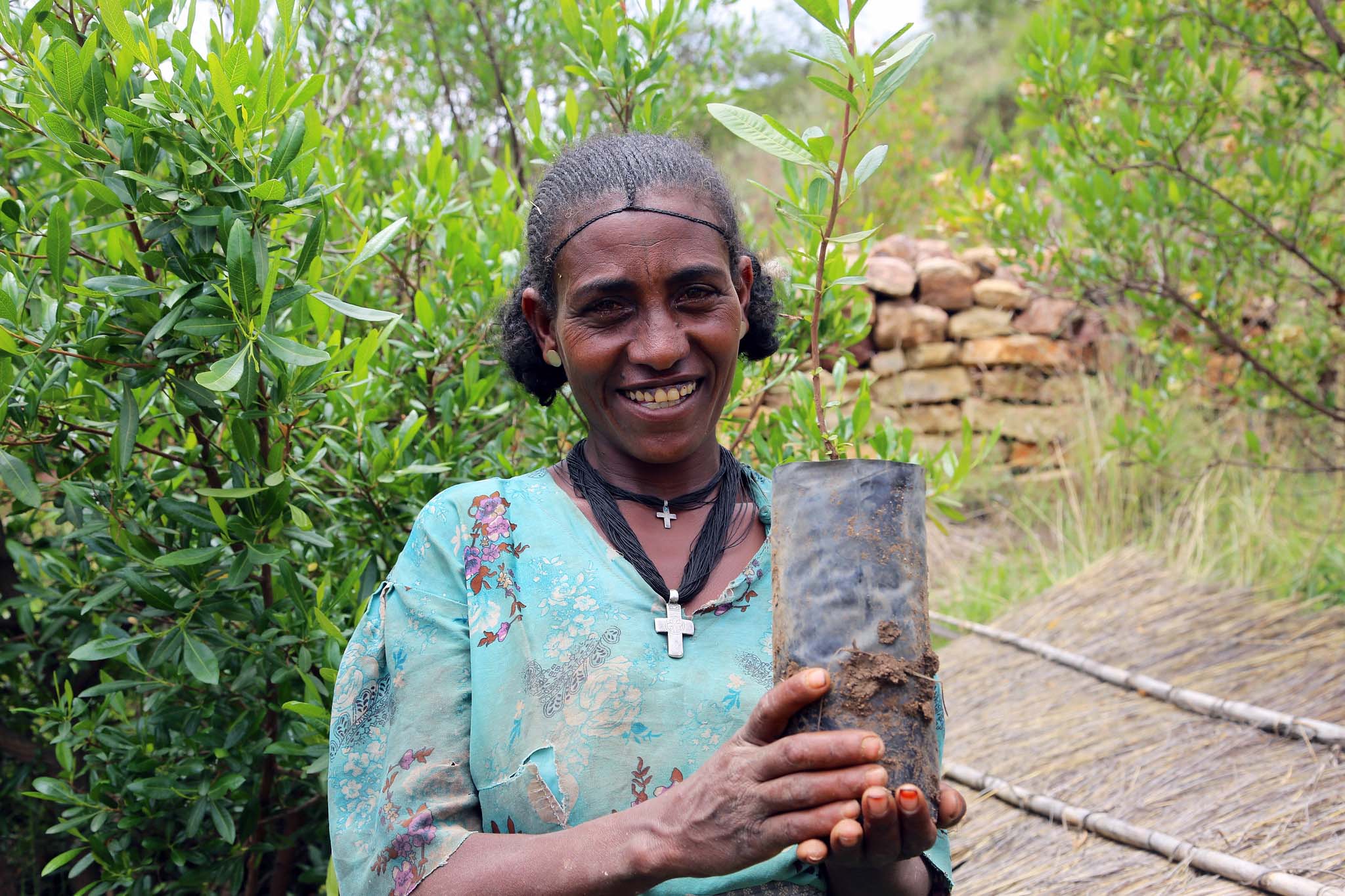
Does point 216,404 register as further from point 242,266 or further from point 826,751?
point 826,751

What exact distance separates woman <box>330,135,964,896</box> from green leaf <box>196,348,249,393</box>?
35 centimetres

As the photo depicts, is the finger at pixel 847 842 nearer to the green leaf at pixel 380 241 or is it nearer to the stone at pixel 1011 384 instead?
the green leaf at pixel 380 241

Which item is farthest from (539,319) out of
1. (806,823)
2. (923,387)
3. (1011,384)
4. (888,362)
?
(1011,384)

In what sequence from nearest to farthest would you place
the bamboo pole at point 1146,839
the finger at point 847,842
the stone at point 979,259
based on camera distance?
the finger at point 847,842, the bamboo pole at point 1146,839, the stone at point 979,259

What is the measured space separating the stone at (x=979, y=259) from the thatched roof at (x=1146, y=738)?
348cm

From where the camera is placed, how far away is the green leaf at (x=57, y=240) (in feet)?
6.29

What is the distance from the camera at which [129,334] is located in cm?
188

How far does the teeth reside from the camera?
1762 millimetres

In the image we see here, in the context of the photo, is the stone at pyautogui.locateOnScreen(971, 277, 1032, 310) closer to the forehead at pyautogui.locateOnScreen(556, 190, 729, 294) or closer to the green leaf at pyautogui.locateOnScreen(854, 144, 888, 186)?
the forehead at pyautogui.locateOnScreen(556, 190, 729, 294)

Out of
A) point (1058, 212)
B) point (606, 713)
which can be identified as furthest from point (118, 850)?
point (1058, 212)

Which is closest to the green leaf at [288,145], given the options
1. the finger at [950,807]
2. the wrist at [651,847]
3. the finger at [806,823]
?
the wrist at [651,847]

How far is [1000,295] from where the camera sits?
820cm

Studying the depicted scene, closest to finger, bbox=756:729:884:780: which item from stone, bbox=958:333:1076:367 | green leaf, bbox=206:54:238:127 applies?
green leaf, bbox=206:54:238:127

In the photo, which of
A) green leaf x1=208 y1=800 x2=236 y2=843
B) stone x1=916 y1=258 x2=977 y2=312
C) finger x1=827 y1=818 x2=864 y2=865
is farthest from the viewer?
stone x1=916 y1=258 x2=977 y2=312
